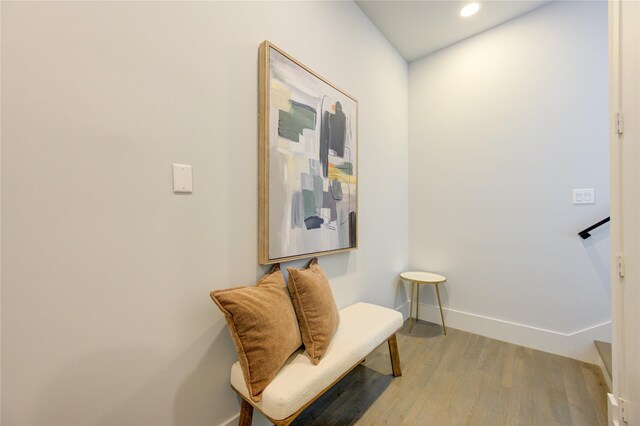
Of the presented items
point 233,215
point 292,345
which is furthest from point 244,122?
point 292,345

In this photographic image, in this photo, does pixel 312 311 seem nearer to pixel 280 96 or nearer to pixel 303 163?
pixel 303 163

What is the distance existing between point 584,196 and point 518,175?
0.47 m

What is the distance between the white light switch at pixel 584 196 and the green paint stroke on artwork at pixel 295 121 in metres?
2.18

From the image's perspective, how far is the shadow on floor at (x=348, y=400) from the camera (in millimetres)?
1465

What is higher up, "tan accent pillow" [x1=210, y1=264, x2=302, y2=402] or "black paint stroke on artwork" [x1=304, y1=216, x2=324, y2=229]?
"black paint stroke on artwork" [x1=304, y1=216, x2=324, y2=229]

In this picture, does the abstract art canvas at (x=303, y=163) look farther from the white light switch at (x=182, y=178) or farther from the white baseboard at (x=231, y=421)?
the white baseboard at (x=231, y=421)

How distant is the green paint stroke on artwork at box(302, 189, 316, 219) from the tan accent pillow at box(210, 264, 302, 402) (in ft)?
1.88

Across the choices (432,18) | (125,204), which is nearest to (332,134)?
(125,204)

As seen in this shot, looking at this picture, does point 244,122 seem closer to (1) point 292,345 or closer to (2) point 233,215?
(2) point 233,215

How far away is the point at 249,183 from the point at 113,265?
0.66 m

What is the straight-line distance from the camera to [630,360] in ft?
3.61

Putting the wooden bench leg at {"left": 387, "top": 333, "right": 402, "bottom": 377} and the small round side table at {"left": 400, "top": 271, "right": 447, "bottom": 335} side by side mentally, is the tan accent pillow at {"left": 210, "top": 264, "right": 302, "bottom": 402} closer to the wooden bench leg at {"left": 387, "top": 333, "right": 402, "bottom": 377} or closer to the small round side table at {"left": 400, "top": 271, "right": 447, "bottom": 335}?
the wooden bench leg at {"left": 387, "top": 333, "right": 402, "bottom": 377}

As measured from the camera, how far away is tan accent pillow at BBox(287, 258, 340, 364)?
1311mm

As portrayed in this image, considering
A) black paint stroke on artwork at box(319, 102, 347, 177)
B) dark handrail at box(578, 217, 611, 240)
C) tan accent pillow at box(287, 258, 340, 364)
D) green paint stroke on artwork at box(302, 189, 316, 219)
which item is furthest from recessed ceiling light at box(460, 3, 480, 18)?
tan accent pillow at box(287, 258, 340, 364)
